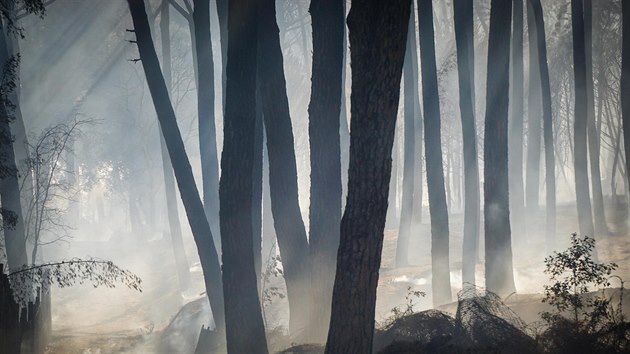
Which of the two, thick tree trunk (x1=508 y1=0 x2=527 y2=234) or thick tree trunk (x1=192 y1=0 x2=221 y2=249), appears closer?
thick tree trunk (x1=192 y1=0 x2=221 y2=249)

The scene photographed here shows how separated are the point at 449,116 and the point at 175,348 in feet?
86.3

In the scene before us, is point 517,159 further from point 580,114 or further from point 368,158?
point 368,158

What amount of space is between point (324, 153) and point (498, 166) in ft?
16.9

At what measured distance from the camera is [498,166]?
36.0 feet

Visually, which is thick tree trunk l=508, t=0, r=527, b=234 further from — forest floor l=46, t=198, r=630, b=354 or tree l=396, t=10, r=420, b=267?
tree l=396, t=10, r=420, b=267

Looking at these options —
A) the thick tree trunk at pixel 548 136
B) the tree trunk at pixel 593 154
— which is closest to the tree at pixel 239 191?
the thick tree trunk at pixel 548 136

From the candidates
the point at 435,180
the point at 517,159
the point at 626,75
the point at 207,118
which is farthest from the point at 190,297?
the point at 626,75

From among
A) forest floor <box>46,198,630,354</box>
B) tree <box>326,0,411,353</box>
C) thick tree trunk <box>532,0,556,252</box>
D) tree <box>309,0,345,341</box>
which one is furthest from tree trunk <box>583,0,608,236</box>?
tree <box>326,0,411,353</box>

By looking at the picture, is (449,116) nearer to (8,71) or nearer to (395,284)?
(395,284)

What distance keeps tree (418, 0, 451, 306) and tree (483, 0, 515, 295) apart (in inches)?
61.5

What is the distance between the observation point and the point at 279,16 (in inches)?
1184

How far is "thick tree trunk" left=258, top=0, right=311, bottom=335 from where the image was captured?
873 cm

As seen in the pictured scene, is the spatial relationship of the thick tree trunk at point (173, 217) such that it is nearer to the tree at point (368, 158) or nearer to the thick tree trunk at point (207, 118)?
the thick tree trunk at point (207, 118)

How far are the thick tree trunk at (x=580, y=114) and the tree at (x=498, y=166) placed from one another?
6036 millimetres
